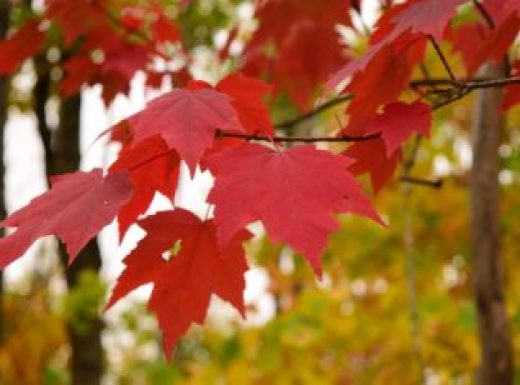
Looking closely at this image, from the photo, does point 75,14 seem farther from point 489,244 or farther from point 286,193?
point 489,244

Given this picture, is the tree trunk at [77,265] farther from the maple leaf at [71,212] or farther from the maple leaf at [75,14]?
the maple leaf at [71,212]

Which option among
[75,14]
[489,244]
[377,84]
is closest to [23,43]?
[75,14]

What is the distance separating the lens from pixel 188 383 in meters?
3.21

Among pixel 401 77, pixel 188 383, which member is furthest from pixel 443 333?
pixel 401 77

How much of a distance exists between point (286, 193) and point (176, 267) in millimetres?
263

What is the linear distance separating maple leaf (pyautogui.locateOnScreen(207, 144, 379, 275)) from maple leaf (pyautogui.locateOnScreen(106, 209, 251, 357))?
0.49ft

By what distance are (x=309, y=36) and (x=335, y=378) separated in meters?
1.81

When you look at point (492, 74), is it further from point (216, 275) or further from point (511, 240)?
point (511, 240)

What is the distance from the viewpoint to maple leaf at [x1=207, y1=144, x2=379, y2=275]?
0.74 meters

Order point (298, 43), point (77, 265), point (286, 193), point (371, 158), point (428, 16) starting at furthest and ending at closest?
1. point (77, 265)
2. point (298, 43)
3. point (371, 158)
4. point (428, 16)
5. point (286, 193)

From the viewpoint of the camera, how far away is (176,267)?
968mm

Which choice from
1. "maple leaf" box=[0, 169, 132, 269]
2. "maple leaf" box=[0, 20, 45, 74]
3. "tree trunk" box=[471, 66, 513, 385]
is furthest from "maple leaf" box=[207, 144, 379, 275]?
"tree trunk" box=[471, 66, 513, 385]

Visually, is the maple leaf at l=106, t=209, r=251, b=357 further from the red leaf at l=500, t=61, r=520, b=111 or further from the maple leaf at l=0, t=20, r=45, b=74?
the maple leaf at l=0, t=20, r=45, b=74

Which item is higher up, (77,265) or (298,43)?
(77,265)
